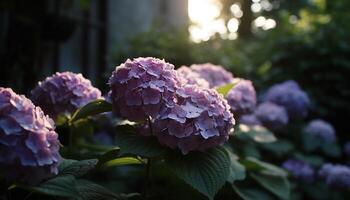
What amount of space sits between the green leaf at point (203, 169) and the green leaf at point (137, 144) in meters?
0.05

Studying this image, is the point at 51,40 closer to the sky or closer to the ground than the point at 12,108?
closer to the sky

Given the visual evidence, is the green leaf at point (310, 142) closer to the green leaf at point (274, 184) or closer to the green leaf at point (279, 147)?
the green leaf at point (279, 147)

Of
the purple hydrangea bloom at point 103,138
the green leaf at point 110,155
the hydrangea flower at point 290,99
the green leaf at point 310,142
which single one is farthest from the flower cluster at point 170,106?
the green leaf at point 310,142

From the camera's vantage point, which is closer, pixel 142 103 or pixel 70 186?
pixel 70 186

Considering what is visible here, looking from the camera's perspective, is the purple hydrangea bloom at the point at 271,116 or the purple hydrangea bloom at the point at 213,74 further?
the purple hydrangea bloom at the point at 271,116

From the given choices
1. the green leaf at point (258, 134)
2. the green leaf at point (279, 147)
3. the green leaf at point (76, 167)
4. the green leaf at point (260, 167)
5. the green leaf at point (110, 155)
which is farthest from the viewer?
the green leaf at point (279, 147)

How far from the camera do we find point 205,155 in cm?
179

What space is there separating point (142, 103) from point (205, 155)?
25 cm

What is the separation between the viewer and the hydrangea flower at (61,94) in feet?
7.11

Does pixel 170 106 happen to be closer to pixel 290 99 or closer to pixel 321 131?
pixel 290 99

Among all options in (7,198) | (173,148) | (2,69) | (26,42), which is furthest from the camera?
(26,42)

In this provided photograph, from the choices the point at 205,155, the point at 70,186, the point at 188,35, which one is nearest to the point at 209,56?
the point at 188,35

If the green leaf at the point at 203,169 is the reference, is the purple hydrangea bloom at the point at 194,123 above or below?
above

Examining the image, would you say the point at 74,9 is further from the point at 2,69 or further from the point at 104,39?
the point at 2,69
